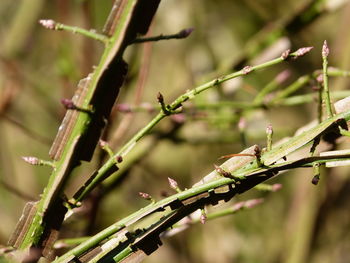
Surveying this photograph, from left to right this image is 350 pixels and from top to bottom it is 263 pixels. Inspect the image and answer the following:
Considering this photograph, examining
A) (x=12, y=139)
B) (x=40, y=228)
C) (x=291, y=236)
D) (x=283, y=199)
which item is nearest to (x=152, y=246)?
(x=40, y=228)

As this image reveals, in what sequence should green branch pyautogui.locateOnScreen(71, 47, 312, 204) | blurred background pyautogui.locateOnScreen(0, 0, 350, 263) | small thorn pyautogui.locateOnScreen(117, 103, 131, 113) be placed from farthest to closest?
blurred background pyautogui.locateOnScreen(0, 0, 350, 263), small thorn pyautogui.locateOnScreen(117, 103, 131, 113), green branch pyautogui.locateOnScreen(71, 47, 312, 204)

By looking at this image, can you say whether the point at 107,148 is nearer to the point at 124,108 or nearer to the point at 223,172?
the point at 223,172

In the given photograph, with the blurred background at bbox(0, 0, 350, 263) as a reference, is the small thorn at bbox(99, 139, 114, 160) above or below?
below

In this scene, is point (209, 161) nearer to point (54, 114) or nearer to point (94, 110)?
point (54, 114)

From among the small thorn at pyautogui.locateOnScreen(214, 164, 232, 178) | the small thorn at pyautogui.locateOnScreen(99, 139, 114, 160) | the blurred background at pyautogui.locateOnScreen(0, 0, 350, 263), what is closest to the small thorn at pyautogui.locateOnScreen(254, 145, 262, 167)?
the small thorn at pyautogui.locateOnScreen(214, 164, 232, 178)

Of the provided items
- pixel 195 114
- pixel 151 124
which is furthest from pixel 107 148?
pixel 195 114

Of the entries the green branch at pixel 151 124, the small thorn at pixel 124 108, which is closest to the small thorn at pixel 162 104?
the green branch at pixel 151 124

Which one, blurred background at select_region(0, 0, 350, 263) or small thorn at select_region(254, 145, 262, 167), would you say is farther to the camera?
blurred background at select_region(0, 0, 350, 263)

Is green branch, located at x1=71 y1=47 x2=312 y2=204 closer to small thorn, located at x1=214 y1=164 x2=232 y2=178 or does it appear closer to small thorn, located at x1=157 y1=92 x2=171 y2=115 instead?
small thorn, located at x1=157 y1=92 x2=171 y2=115

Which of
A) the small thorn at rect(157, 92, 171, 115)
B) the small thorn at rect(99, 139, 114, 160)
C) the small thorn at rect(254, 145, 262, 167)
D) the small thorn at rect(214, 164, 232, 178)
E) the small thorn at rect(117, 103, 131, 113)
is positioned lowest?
the small thorn at rect(214, 164, 232, 178)
